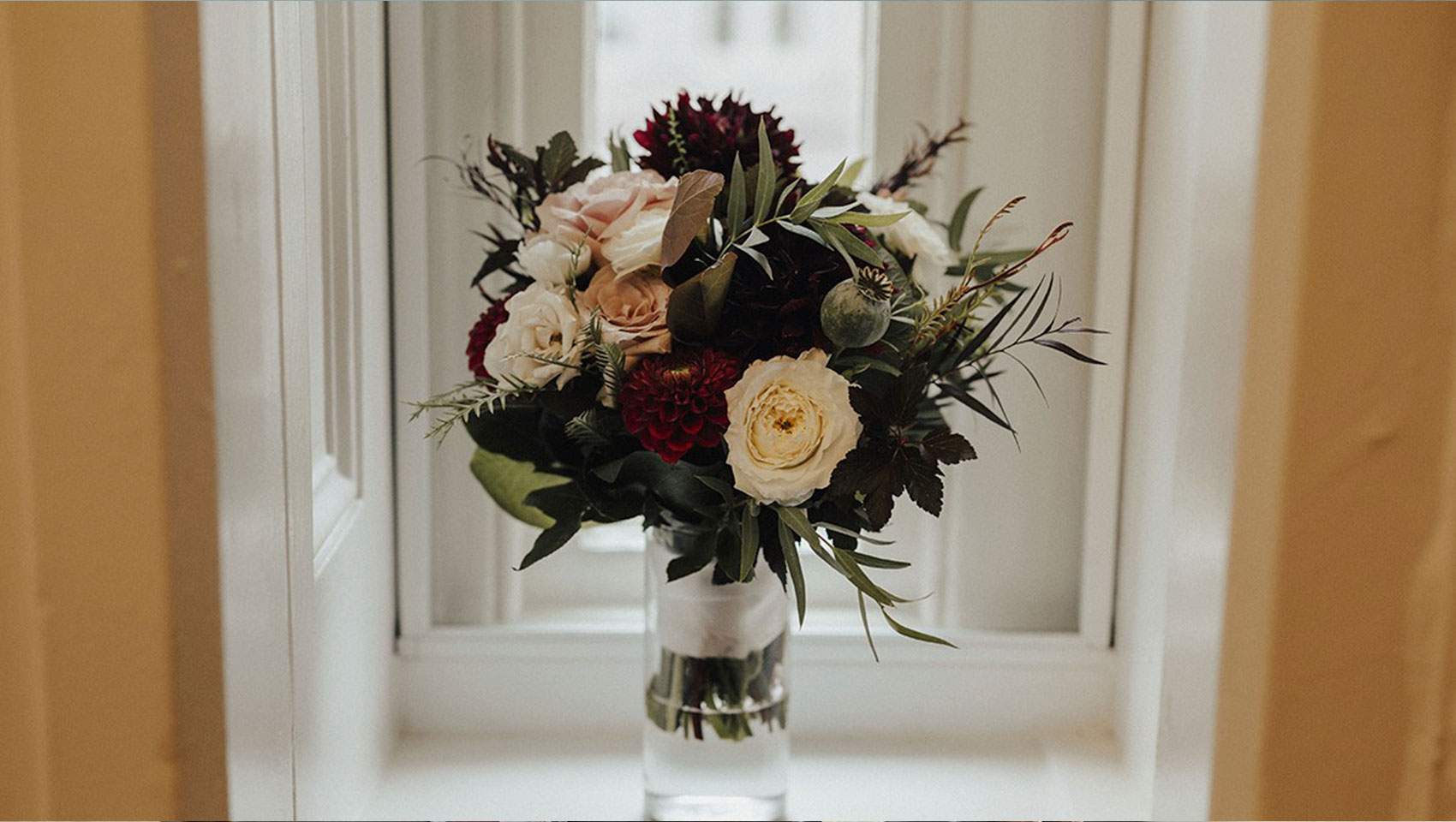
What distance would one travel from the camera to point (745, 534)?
717 millimetres

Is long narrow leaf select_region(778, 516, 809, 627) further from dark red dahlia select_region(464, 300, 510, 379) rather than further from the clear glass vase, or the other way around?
dark red dahlia select_region(464, 300, 510, 379)

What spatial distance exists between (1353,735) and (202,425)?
0.53 m

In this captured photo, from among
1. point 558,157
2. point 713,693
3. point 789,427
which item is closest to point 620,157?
point 558,157

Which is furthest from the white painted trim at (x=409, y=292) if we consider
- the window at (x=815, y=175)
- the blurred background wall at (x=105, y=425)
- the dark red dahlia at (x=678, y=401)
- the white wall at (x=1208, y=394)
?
the white wall at (x=1208, y=394)

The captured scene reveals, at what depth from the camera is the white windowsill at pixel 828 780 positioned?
37.3 inches

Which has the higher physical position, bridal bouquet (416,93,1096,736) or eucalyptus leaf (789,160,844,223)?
eucalyptus leaf (789,160,844,223)

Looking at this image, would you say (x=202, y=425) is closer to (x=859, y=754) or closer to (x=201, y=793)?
(x=201, y=793)

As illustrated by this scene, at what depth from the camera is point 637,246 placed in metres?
0.71

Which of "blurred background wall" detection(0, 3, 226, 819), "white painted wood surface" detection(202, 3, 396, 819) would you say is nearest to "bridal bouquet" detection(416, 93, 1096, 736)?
"white painted wood surface" detection(202, 3, 396, 819)

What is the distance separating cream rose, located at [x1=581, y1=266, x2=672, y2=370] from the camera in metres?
0.71

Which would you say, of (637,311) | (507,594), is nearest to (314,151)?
(637,311)

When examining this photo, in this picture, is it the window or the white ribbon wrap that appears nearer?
the white ribbon wrap

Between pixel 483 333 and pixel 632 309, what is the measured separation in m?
0.12

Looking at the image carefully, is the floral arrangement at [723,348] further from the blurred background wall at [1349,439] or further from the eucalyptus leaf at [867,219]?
the blurred background wall at [1349,439]
